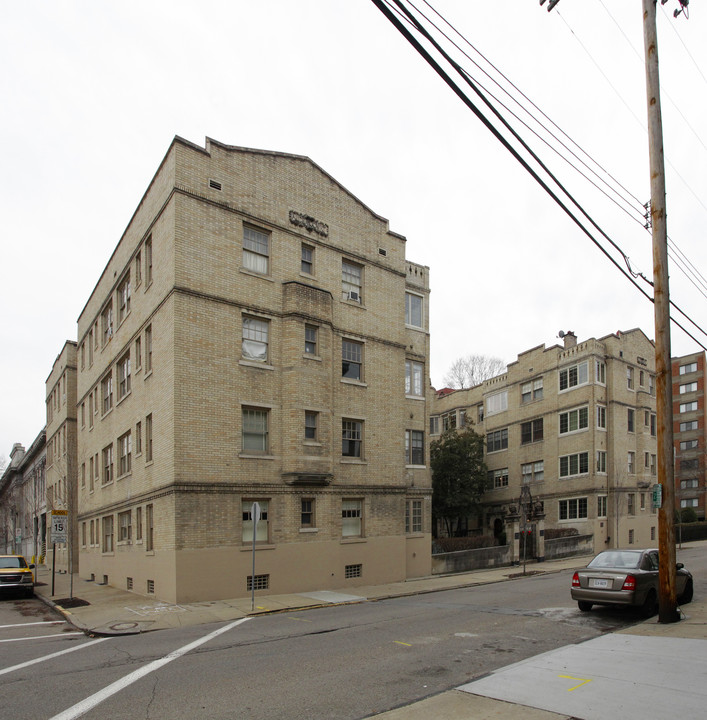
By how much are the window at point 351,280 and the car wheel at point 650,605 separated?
14.5 metres

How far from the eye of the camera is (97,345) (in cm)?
3145

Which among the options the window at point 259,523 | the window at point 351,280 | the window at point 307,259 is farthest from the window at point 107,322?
the window at point 259,523

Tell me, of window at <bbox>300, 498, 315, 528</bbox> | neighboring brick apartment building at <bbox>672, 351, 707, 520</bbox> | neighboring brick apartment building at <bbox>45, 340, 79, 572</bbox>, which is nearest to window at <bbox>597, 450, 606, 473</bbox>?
window at <bbox>300, 498, 315, 528</bbox>

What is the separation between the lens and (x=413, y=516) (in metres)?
26.0

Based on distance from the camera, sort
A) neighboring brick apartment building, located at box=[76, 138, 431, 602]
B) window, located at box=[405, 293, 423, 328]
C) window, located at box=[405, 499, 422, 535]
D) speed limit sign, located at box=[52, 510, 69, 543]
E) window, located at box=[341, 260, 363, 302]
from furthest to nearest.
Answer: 1. window, located at box=[405, 293, 423, 328]
2. window, located at box=[405, 499, 422, 535]
3. window, located at box=[341, 260, 363, 302]
4. speed limit sign, located at box=[52, 510, 69, 543]
5. neighboring brick apartment building, located at box=[76, 138, 431, 602]

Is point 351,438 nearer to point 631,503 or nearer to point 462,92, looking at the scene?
point 462,92

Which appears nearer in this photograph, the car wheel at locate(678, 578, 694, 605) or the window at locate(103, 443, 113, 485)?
the car wheel at locate(678, 578, 694, 605)

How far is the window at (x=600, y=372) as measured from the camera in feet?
129

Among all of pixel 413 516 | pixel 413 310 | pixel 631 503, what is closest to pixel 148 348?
pixel 413 310

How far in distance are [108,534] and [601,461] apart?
28297 millimetres

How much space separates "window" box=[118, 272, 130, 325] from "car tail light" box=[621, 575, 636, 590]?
2004 centimetres

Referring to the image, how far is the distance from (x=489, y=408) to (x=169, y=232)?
108 ft

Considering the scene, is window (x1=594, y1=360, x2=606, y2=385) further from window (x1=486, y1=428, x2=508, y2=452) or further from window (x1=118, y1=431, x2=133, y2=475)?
window (x1=118, y1=431, x2=133, y2=475)

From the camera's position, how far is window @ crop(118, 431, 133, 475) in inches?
970
